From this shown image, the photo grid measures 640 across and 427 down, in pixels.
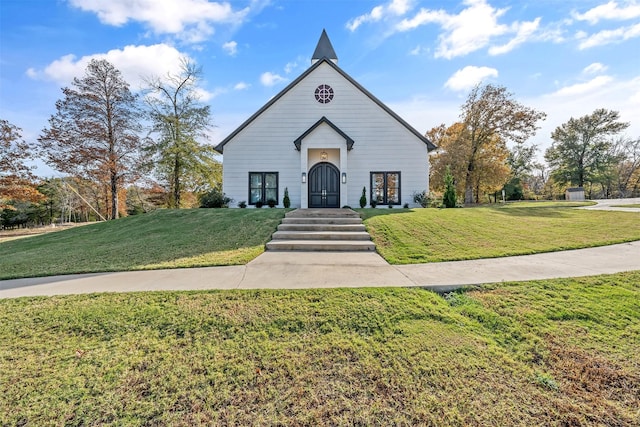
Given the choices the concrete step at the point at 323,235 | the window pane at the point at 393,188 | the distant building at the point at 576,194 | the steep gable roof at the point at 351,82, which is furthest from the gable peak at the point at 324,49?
the distant building at the point at 576,194

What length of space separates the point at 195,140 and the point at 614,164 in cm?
5111

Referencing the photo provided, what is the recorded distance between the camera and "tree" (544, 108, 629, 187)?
34.3 metres

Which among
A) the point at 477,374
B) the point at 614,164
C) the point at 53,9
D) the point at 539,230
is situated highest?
the point at 53,9

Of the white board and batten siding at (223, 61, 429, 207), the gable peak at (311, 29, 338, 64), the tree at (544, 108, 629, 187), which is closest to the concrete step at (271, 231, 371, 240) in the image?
the white board and batten siding at (223, 61, 429, 207)

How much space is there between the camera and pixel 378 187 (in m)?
14.9

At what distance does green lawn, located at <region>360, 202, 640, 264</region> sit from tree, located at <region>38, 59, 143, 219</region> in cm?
2170

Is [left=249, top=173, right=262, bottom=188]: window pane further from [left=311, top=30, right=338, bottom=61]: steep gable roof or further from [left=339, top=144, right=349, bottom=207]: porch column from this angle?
[left=311, top=30, right=338, bottom=61]: steep gable roof

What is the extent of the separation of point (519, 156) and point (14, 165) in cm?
5760

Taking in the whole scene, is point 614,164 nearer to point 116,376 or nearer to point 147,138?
point 116,376

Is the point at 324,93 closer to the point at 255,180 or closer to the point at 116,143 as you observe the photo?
the point at 255,180

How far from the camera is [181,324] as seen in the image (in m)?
3.44

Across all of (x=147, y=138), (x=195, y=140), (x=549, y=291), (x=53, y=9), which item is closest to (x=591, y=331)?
(x=549, y=291)

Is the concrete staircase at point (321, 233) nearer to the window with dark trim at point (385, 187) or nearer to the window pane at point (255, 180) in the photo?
the window with dark trim at point (385, 187)

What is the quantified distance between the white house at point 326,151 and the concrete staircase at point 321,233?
13.8 ft
